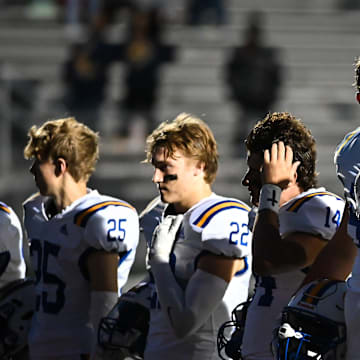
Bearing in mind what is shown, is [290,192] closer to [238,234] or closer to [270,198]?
[238,234]

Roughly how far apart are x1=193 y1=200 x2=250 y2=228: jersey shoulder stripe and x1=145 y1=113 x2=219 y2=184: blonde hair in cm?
15

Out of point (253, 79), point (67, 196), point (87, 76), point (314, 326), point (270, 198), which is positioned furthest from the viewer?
point (87, 76)

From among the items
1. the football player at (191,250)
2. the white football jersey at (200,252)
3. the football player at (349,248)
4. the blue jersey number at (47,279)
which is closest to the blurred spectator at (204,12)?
the blue jersey number at (47,279)

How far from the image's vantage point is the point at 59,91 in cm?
1355

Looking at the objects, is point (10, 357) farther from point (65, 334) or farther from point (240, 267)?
point (240, 267)

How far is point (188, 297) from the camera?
366 cm

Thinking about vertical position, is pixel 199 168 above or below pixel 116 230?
above

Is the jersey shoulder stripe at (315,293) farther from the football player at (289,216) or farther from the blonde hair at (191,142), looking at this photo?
the blonde hair at (191,142)

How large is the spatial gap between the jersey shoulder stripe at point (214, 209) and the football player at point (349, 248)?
539 mm

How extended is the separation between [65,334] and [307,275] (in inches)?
49.8

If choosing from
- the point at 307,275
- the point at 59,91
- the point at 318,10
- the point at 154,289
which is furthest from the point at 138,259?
the point at 318,10

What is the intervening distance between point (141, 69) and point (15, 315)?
8017mm

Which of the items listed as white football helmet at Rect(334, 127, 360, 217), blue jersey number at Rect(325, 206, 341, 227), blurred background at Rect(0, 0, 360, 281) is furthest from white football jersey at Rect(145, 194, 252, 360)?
blurred background at Rect(0, 0, 360, 281)

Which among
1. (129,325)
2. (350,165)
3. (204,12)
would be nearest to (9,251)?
(129,325)
